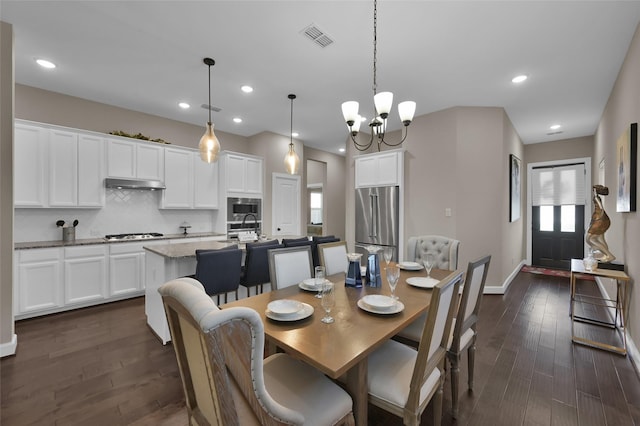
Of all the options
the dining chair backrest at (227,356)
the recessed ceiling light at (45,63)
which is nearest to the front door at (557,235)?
the dining chair backrest at (227,356)

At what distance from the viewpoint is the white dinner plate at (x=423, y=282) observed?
1.92m

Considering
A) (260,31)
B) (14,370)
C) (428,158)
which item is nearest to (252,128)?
(260,31)

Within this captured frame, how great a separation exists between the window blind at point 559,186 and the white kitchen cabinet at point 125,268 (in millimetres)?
7877

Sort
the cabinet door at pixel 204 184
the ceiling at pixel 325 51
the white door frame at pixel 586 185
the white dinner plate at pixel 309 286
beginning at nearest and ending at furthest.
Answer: the white dinner plate at pixel 309 286, the ceiling at pixel 325 51, the cabinet door at pixel 204 184, the white door frame at pixel 586 185

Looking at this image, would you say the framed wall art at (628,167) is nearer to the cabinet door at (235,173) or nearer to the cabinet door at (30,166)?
the cabinet door at (235,173)

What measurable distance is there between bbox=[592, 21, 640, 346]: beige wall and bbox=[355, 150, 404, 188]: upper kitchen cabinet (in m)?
2.50

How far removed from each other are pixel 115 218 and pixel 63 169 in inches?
37.0

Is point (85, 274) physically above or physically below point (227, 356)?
below

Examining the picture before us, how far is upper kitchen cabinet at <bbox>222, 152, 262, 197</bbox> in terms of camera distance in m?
4.99

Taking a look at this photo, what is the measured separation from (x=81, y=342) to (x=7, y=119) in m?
2.12

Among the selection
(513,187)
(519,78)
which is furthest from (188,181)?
(513,187)

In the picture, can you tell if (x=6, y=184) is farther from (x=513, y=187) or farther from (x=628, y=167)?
(x=513, y=187)

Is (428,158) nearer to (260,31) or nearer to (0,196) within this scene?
(260,31)

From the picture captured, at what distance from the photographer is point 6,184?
2.30m
